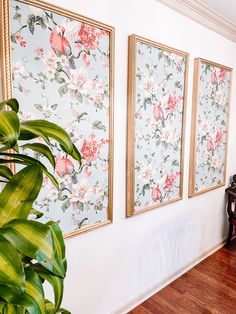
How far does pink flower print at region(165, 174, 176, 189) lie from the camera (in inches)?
77.6

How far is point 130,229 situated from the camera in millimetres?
1755

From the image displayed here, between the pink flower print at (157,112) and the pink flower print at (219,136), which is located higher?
the pink flower print at (157,112)

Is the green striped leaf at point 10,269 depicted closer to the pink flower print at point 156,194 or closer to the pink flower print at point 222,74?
the pink flower print at point 156,194

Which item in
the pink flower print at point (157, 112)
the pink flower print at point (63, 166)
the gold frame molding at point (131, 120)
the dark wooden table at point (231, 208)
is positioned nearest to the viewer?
the pink flower print at point (63, 166)

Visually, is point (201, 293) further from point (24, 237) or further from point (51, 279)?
point (24, 237)

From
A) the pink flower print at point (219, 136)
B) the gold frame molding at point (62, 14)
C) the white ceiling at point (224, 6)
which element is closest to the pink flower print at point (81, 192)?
the gold frame molding at point (62, 14)

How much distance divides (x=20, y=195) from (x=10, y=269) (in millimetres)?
186

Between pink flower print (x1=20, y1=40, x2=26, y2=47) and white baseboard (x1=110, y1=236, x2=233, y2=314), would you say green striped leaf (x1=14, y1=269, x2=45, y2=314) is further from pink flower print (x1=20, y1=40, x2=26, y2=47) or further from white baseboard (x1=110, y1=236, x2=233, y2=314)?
white baseboard (x1=110, y1=236, x2=233, y2=314)

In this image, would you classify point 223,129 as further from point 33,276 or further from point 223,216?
point 33,276

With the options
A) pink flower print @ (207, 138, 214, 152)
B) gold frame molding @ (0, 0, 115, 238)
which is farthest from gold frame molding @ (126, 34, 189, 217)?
pink flower print @ (207, 138, 214, 152)

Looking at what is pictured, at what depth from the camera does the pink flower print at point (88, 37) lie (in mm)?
1336

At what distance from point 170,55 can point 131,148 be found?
80cm

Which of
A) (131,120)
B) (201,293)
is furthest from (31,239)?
(201,293)

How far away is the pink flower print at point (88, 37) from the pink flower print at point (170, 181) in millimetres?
1135
